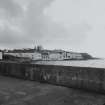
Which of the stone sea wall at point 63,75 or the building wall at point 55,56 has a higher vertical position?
the stone sea wall at point 63,75

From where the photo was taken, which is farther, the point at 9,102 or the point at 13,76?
the point at 13,76

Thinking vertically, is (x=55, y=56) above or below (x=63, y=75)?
below

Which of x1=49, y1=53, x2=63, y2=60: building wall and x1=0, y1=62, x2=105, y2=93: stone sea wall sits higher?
x1=0, y1=62, x2=105, y2=93: stone sea wall

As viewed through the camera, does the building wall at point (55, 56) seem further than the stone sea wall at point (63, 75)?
Yes

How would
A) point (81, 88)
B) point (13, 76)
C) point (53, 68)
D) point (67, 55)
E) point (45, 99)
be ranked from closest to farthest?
point (45, 99) < point (81, 88) < point (53, 68) < point (13, 76) < point (67, 55)

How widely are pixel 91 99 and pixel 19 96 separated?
7.30 ft

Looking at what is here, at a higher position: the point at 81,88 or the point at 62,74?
the point at 62,74

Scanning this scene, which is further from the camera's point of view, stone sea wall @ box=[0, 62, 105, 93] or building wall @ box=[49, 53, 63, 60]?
building wall @ box=[49, 53, 63, 60]

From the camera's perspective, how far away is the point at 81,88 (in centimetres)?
477

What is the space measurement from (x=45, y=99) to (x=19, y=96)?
2.77 ft

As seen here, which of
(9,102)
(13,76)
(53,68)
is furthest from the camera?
(13,76)

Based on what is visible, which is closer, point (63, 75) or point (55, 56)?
point (63, 75)

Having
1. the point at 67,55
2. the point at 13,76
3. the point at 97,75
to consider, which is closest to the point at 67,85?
the point at 97,75

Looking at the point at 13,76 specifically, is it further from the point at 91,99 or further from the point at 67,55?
the point at 67,55
